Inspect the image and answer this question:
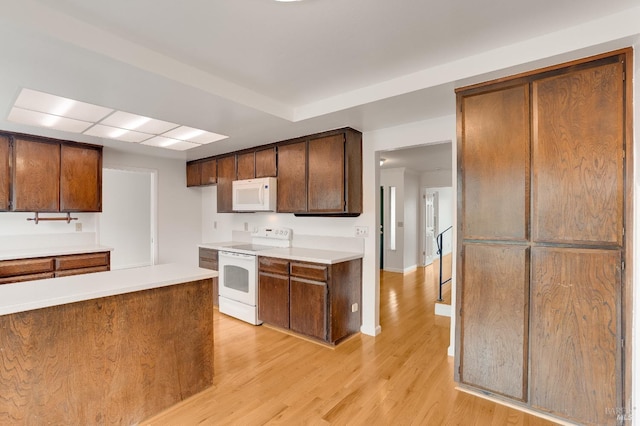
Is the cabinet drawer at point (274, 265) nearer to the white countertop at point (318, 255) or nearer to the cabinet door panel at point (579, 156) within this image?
the white countertop at point (318, 255)

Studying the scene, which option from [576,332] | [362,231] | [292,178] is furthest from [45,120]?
[576,332]

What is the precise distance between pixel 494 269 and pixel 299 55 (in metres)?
2.01

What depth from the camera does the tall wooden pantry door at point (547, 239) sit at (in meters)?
1.80

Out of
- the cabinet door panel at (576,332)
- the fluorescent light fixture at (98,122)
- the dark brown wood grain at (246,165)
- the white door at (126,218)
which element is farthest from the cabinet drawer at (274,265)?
the white door at (126,218)

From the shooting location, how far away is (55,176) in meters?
3.76

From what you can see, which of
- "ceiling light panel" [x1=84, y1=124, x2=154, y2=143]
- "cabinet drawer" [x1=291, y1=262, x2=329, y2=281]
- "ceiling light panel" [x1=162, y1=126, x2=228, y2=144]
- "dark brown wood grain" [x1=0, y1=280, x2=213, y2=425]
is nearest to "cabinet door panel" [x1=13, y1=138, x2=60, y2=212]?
"ceiling light panel" [x1=84, y1=124, x2=154, y2=143]

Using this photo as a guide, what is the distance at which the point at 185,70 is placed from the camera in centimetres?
219

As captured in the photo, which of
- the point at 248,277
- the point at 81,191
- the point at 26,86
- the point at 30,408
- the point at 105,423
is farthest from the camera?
the point at 81,191

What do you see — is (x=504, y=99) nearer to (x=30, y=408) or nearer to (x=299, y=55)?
(x=299, y=55)

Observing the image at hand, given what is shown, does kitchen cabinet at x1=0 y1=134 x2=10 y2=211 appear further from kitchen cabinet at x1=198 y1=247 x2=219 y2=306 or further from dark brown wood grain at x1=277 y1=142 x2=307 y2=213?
dark brown wood grain at x1=277 y1=142 x2=307 y2=213

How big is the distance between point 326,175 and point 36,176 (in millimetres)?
3430

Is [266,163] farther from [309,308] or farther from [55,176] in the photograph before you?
[55,176]

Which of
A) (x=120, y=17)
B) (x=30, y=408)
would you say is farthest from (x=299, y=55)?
(x=30, y=408)

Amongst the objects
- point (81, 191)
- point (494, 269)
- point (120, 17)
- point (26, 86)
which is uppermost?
point (120, 17)
